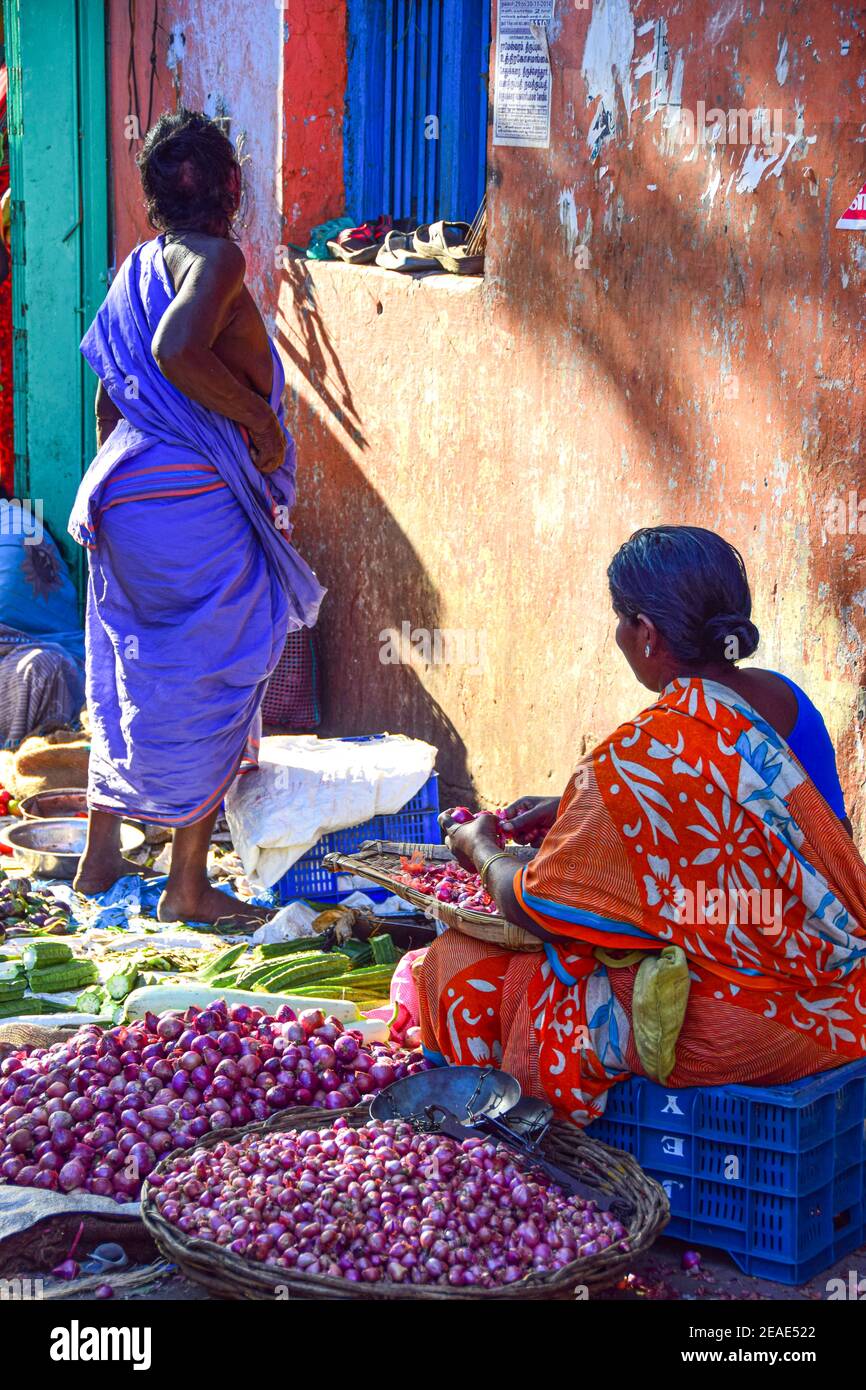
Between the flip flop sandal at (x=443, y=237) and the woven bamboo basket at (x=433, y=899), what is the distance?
3.00 meters

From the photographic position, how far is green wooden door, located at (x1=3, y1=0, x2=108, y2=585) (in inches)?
368

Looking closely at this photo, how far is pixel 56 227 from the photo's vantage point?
9.45 metres

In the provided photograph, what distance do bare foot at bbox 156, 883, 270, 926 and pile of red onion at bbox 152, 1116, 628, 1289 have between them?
2192 millimetres

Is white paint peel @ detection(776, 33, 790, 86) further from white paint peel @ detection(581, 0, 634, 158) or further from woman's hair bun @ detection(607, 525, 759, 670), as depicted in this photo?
woman's hair bun @ detection(607, 525, 759, 670)

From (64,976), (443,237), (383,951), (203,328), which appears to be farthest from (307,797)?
(443,237)

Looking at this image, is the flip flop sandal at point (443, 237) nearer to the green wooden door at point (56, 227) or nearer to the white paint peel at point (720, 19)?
the white paint peel at point (720, 19)

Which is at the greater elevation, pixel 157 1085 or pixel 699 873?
pixel 699 873

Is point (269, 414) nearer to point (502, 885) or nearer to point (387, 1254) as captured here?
point (502, 885)

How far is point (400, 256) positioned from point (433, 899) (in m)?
3.71

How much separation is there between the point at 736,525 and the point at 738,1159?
209 centimetres

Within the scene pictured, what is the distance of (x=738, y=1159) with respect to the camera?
10.2 feet

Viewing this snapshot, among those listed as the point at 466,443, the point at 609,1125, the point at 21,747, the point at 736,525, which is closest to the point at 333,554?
the point at 466,443

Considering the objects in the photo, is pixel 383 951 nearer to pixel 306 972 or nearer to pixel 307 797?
pixel 306 972

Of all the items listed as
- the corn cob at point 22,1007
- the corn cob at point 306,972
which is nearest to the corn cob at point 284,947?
the corn cob at point 306,972
